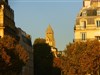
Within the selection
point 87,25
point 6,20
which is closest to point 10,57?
point 87,25

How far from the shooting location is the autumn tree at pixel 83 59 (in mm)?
152375

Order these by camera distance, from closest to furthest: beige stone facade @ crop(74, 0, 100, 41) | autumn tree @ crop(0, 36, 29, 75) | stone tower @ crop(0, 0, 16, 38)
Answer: autumn tree @ crop(0, 36, 29, 75), stone tower @ crop(0, 0, 16, 38), beige stone facade @ crop(74, 0, 100, 41)

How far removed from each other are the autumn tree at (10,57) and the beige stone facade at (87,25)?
948 inches

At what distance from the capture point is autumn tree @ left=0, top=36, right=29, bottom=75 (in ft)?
466

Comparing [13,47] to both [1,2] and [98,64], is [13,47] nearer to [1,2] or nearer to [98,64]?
[98,64]

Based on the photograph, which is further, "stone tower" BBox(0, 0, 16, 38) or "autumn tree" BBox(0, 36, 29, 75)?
"stone tower" BBox(0, 0, 16, 38)

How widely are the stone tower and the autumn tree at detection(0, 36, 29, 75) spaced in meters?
19.4

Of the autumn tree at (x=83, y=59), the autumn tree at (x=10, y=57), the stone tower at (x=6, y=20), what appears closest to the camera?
the autumn tree at (x=10, y=57)

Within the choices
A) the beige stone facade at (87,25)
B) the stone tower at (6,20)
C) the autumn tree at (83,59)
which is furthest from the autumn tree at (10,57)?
the beige stone facade at (87,25)

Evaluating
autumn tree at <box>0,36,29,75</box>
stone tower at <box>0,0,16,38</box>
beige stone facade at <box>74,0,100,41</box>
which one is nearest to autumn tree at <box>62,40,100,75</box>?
autumn tree at <box>0,36,29,75</box>

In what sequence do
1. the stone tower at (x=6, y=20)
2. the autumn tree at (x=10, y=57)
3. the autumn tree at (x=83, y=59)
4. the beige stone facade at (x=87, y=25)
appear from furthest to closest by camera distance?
the beige stone facade at (x=87, y=25), the stone tower at (x=6, y=20), the autumn tree at (x=83, y=59), the autumn tree at (x=10, y=57)

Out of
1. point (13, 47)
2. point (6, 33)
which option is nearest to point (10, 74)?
point (13, 47)

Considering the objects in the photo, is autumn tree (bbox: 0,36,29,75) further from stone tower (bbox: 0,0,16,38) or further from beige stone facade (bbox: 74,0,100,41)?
beige stone facade (bbox: 74,0,100,41)

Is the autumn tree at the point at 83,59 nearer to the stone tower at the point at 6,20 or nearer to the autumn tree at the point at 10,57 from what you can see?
the autumn tree at the point at 10,57
